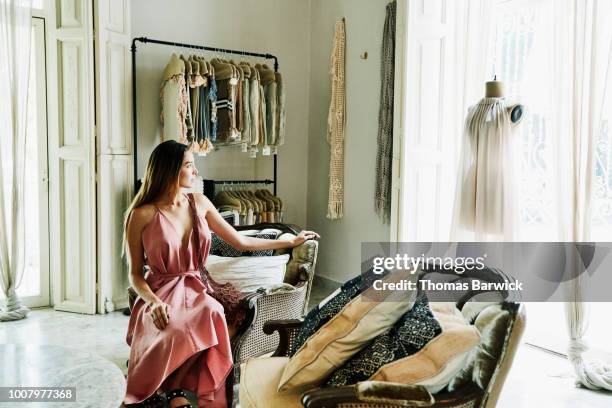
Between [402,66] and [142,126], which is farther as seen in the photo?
[142,126]

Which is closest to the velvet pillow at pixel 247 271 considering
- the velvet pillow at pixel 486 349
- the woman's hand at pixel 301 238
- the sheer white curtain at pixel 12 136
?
the woman's hand at pixel 301 238

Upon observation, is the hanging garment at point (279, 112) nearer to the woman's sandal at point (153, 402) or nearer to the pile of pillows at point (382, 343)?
the woman's sandal at point (153, 402)

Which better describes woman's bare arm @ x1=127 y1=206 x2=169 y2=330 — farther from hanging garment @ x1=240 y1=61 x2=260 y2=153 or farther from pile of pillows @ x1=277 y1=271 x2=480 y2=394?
hanging garment @ x1=240 y1=61 x2=260 y2=153

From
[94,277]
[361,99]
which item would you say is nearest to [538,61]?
[361,99]

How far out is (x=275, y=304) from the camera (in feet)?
8.77

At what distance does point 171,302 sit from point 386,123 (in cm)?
254

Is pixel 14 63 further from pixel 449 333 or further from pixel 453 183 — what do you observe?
pixel 449 333

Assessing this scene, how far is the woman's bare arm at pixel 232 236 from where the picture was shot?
268 centimetres

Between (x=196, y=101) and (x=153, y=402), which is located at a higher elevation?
(x=196, y=101)

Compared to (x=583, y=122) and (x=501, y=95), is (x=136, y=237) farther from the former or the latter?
(x=583, y=122)

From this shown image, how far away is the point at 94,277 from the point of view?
4.02 meters

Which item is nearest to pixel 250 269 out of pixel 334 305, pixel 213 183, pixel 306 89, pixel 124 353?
pixel 334 305

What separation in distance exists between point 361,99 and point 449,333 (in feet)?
11.0

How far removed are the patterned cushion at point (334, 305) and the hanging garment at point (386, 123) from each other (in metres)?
2.43
